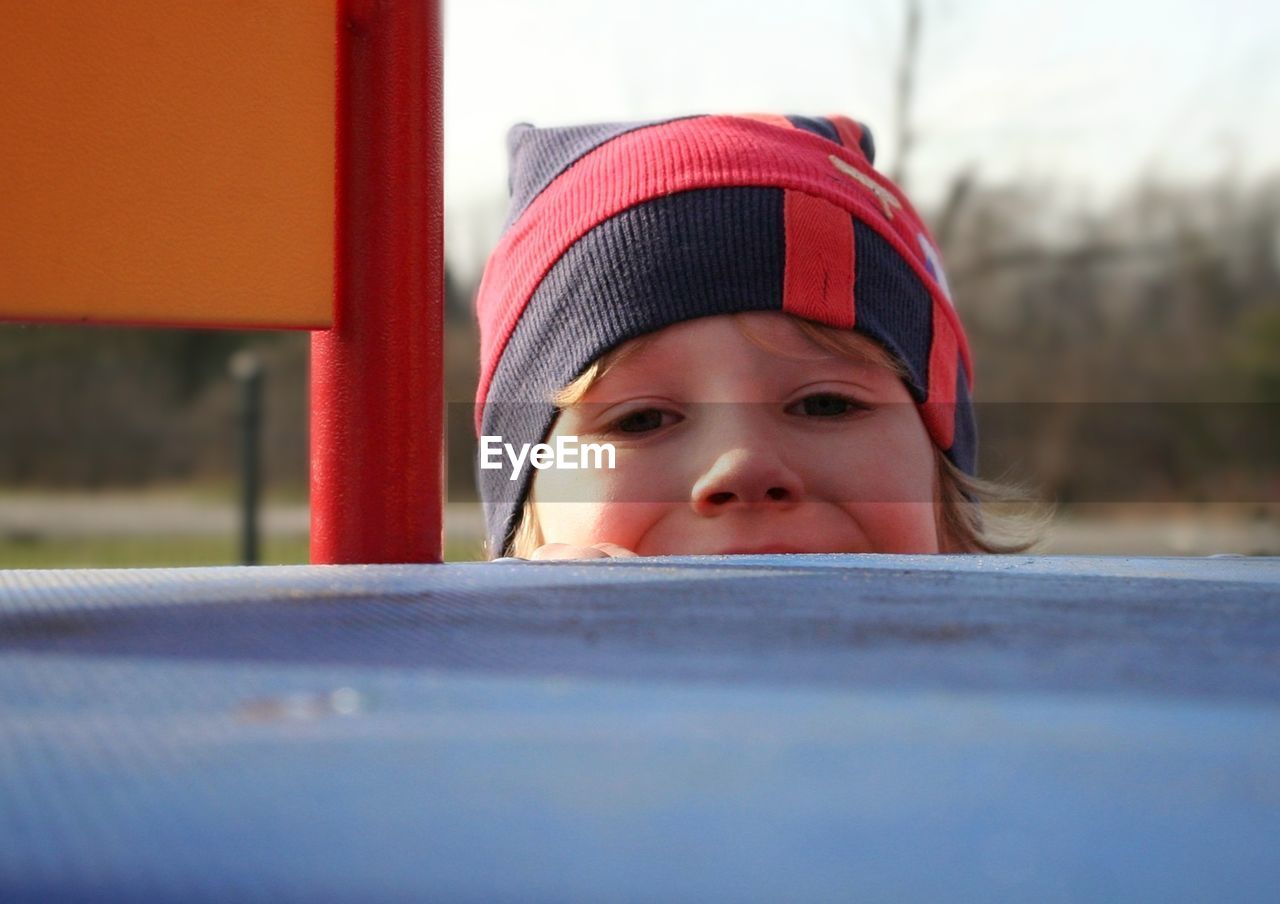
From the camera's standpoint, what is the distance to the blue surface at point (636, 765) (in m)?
0.25

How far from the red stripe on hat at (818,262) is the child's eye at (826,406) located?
0.08m

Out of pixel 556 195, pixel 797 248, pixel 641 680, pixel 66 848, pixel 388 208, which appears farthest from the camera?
pixel 556 195

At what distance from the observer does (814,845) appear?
0.25 m

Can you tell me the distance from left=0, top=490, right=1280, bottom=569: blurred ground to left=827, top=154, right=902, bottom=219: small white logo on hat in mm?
5786

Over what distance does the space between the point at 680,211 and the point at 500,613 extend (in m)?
1.03

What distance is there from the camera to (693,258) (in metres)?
1.45

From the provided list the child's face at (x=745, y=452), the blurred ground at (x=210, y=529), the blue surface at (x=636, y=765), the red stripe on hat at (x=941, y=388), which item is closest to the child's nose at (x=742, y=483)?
the child's face at (x=745, y=452)

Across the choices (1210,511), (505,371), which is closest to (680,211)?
(505,371)

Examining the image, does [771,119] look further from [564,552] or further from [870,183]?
[564,552]

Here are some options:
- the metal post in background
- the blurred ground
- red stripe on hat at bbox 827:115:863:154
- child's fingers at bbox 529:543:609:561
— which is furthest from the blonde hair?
the blurred ground

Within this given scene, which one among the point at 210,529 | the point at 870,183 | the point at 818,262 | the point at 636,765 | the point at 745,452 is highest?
the point at 870,183

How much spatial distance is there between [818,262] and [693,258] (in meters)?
0.14

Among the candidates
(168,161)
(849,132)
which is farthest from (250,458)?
(168,161)

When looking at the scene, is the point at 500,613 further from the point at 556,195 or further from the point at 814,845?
the point at 556,195
